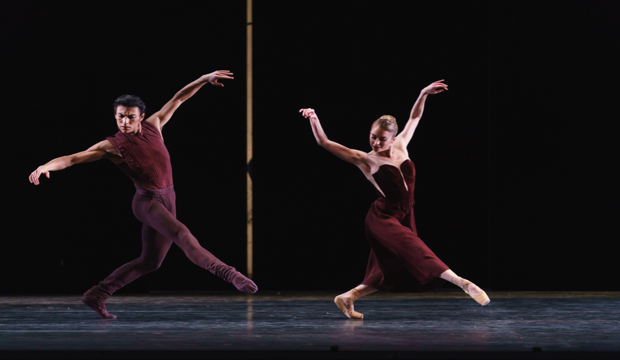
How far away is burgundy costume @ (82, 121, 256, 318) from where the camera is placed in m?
6.07

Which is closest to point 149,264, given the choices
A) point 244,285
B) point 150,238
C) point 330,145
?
point 150,238

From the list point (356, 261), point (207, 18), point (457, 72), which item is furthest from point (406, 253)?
point (207, 18)

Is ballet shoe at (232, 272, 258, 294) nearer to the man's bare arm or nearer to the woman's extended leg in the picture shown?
the woman's extended leg

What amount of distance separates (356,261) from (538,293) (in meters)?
1.64

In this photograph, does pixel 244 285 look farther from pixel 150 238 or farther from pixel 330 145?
pixel 330 145

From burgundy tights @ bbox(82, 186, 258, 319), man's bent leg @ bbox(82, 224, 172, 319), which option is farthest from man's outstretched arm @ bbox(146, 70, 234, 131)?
man's bent leg @ bbox(82, 224, 172, 319)

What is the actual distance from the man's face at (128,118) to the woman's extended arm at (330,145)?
123cm

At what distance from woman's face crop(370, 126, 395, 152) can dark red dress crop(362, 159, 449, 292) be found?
14cm

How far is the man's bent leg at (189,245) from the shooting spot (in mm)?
5594

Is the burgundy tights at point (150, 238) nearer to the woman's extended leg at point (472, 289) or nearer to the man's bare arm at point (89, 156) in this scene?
the man's bare arm at point (89, 156)

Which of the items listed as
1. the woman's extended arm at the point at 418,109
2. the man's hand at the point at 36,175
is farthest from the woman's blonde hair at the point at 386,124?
the man's hand at the point at 36,175

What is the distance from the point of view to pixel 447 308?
263 inches

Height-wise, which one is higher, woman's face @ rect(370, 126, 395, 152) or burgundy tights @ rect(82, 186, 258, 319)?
woman's face @ rect(370, 126, 395, 152)

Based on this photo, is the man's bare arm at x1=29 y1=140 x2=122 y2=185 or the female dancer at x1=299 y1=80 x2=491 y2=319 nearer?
the female dancer at x1=299 y1=80 x2=491 y2=319
